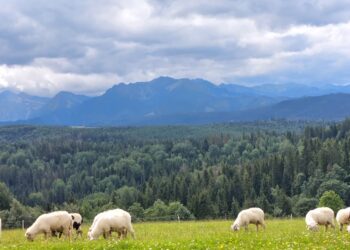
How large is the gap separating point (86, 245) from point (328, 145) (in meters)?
129

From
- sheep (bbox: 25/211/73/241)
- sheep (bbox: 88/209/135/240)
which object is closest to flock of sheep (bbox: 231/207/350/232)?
sheep (bbox: 88/209/135/240)

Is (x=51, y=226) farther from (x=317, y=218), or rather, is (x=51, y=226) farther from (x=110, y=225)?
(x=317, y=218)

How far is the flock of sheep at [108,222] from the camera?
2970cm

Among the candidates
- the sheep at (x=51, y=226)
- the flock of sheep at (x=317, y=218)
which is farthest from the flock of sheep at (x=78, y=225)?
the flock of sheep at (x=317, y=218)

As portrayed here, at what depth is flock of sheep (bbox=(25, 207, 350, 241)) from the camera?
1169 inches

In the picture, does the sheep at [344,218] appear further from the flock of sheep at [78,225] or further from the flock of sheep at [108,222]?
the flock of sheep at [78,225]

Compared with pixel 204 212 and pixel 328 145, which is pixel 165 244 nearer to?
pixel 204 212

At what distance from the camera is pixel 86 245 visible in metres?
24.1

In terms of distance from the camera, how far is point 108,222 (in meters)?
29.7

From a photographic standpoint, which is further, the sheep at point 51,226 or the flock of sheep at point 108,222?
the sheep at point 51,226

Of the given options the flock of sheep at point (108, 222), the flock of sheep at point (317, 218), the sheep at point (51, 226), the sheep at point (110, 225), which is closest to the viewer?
the sheep at point (110, 225)

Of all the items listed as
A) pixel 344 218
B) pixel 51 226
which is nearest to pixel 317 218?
pixel 344 218

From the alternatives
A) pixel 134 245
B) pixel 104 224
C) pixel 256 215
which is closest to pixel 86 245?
pixel 134 245

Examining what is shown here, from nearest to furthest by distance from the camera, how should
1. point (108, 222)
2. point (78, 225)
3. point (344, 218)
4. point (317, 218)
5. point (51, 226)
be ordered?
point (108, 222) → point (51, 226) → point (344, 218) → point (317, 218) → point (78, 225)
